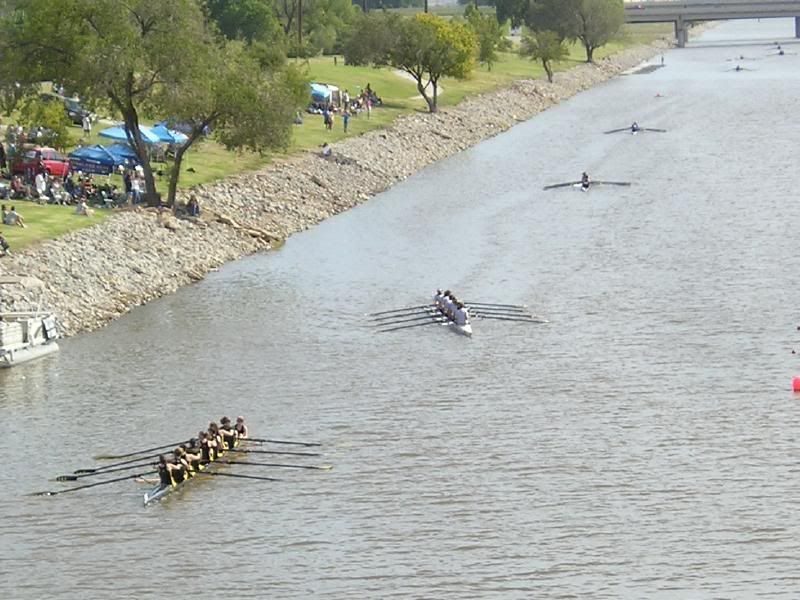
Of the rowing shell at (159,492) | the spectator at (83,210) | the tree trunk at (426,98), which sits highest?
the spectator at (83,210)

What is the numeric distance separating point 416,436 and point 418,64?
259 ft

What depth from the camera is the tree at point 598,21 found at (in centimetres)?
17888

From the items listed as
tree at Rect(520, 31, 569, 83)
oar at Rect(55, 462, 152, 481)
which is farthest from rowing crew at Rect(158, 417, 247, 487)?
tree at Rect(520, 31, 569, 83)

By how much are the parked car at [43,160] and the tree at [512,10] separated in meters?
116

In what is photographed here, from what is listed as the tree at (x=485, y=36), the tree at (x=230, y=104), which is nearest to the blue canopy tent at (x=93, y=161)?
the tree at (x=230, y=104)

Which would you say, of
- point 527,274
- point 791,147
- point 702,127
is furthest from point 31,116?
point 702,127

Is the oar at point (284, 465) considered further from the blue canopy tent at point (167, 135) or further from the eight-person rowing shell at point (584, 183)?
the eight-person rowing shell at point (584, 183)

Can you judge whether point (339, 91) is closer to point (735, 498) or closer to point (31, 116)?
point (31, 116)

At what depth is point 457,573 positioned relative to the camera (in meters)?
35.3

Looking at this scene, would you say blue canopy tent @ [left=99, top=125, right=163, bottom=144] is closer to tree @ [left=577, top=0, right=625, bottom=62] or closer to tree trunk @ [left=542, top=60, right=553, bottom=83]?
tree trunk @ [left=542, top=60, right=553, bottom=83]

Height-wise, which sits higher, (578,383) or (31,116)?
(31,116)

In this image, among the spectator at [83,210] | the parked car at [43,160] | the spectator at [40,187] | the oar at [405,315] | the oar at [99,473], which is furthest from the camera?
the parked car at [43,160]

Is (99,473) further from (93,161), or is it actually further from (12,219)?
(93,161)

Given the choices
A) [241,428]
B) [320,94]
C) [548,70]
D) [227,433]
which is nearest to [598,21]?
[548,70]
